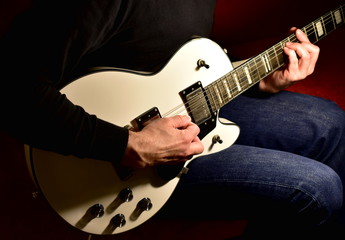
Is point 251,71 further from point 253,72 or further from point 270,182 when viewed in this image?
point 270,182

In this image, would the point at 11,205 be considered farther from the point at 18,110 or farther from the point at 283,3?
the point at 283,3

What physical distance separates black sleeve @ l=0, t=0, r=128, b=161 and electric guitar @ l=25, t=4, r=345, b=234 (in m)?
0.05

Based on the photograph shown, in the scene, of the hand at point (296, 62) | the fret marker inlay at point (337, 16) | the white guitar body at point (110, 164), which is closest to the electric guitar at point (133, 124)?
the white guitar body at point (110, 164)

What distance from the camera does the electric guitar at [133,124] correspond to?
615 millimetres

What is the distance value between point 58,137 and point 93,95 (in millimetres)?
109

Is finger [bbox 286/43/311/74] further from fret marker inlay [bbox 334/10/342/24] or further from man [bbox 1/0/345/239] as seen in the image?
fret marker inlay [bbox 334/10/342/24]

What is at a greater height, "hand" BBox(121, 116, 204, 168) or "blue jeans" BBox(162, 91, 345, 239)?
"hand" BBox(121, 116, 204, 168)

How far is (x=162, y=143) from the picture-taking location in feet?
2.17

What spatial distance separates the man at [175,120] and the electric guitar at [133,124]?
0.12 feet

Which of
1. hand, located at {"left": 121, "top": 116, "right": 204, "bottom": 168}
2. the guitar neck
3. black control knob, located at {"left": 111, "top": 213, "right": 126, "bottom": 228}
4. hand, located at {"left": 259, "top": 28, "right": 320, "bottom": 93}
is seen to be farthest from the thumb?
hand, located at {"left": 259, "top": 28, "right": 320, "bottom": 93}

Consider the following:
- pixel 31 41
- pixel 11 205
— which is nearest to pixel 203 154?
pixel 31 41

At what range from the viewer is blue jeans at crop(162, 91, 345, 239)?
739 millimetres

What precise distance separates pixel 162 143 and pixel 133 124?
0.08 metres

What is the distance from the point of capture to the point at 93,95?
62cm
